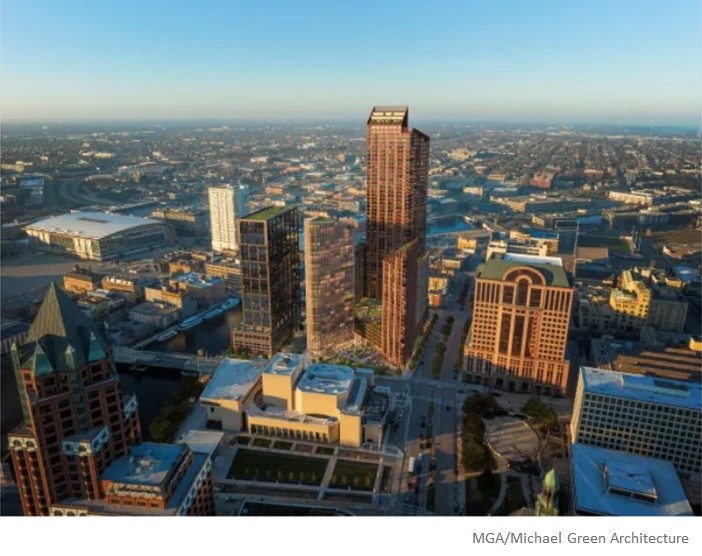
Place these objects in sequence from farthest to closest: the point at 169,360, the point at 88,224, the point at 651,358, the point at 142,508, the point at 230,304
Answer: the point at 88,224, the point at 230,304, the point at 169,360, the point at 651,358, the point at 142,508

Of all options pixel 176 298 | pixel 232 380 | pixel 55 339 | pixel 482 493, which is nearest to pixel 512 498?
pixel 482 493

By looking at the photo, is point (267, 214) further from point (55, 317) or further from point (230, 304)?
point (55, 317)

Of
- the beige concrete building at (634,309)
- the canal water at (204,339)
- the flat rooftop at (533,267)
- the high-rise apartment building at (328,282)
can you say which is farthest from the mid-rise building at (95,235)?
the beige concrete building at (634,309)

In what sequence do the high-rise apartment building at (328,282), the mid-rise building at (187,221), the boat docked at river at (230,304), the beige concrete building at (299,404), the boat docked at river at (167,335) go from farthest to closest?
the mid-rise building at (187,221) < the boat docked at river at (230,304) < the boat docked at river at (167,335) < the high-rise apartment building at (328,282) < the beige concrete building at (299,404)

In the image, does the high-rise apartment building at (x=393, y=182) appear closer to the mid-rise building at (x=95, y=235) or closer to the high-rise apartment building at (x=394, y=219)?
the high-rise apartment building at (x=394, y=219)

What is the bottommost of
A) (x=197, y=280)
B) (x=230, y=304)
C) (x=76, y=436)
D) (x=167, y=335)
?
(x=167, y=335)
